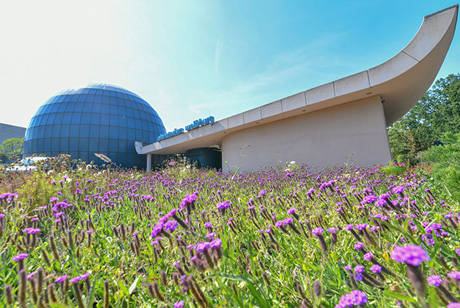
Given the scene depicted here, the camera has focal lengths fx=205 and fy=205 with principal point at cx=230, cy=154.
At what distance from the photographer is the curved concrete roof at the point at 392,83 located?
7.69m

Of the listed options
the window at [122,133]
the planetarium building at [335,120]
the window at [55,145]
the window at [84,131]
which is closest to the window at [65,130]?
the window at [55,145]

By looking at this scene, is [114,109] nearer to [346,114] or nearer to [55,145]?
[55,145]

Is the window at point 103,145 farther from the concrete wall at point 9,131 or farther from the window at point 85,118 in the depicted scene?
the concrete wall at point 9,131

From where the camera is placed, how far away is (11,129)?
155 feet

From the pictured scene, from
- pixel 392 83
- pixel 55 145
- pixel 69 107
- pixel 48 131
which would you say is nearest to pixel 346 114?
pixel 392 83

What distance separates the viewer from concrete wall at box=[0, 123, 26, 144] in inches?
1798

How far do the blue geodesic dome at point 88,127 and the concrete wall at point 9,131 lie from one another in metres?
28.0

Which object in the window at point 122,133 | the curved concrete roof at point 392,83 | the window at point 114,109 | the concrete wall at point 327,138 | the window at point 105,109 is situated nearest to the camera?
the curved concrete roof at point 392,83

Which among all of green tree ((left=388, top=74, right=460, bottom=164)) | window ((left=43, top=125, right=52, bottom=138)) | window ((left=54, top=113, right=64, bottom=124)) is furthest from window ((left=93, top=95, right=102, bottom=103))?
green tree ((left=388, top=74, right=460, bottom=164))

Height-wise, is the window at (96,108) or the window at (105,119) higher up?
the window at (96,108)

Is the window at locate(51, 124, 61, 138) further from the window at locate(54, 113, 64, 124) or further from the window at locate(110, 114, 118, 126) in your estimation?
the window at locate(110, 114, 118, 126)

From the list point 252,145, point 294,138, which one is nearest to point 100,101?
point 252,145

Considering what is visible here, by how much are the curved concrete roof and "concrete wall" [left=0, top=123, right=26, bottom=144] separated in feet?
194

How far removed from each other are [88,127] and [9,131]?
126 ft
